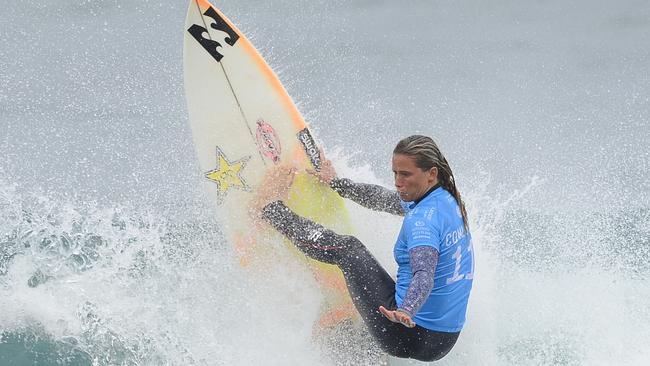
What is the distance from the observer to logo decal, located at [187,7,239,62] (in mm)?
7156

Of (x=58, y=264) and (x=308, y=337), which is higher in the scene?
(x=58, y=264)

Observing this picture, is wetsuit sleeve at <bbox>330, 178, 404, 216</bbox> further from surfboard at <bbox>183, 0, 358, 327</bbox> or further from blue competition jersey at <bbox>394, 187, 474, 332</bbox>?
blue competition jersey at <bbox>394, 187, 474, 332</bbox>

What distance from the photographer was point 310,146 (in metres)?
6.80

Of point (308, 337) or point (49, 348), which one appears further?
point (49, 348)

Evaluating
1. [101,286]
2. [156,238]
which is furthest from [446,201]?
[101,286]

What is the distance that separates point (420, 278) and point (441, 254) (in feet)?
1.06

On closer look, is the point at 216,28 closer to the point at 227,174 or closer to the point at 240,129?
the point at 240,129

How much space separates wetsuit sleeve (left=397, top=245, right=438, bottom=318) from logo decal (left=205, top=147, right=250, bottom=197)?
2795 mm

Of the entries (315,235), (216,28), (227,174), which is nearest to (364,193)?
(315,235)

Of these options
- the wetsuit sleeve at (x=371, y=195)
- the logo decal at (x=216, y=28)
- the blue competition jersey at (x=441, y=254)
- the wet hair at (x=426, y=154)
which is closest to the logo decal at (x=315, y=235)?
the wetsuit sleeve at (x=371, y=195)

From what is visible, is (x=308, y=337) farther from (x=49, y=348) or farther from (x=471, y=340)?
(x=49, y=348)

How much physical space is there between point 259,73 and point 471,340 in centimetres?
299

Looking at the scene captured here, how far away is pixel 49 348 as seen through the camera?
7.50 m

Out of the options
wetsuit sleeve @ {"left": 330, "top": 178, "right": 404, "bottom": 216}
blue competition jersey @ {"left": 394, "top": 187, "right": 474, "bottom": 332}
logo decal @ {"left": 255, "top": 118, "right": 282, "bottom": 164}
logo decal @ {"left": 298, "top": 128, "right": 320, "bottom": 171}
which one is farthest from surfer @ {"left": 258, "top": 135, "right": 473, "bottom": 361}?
logo decal @ {"left": 255, "top": 118, "right": 282, "bottom": 164}
